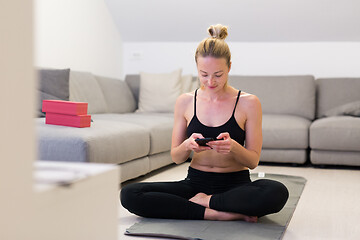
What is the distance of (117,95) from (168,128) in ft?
3.59

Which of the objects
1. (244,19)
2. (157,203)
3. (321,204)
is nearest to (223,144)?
(157,203)

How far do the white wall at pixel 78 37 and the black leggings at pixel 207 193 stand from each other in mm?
2193

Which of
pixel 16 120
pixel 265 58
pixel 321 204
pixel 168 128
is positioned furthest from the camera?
pixel 265 58

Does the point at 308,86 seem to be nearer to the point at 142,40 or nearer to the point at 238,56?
the point at 238,56

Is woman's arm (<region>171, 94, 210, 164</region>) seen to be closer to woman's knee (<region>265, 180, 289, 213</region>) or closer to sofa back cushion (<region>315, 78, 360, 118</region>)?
woman's knee (<region>265, 180, 289, 213</region>)

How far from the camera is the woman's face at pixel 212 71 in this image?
85.1 inches

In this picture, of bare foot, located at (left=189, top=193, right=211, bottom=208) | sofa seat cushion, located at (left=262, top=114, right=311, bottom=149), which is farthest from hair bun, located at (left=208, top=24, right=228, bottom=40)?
sofa seat cushion, located at (left=262, top=114, right=311, bottom=149)

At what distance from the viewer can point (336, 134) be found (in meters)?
3.99

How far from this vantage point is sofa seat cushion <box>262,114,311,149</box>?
162 inches

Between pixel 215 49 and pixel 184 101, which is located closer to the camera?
pixel 215 49

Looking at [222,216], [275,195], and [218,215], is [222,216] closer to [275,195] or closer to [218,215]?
[218,215]

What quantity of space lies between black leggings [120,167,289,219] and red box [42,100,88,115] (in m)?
0.67

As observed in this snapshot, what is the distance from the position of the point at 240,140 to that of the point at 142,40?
12.3 feet

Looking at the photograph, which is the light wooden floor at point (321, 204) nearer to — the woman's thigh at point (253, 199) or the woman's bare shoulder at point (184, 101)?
the woman's thigh at point (253, 199)
